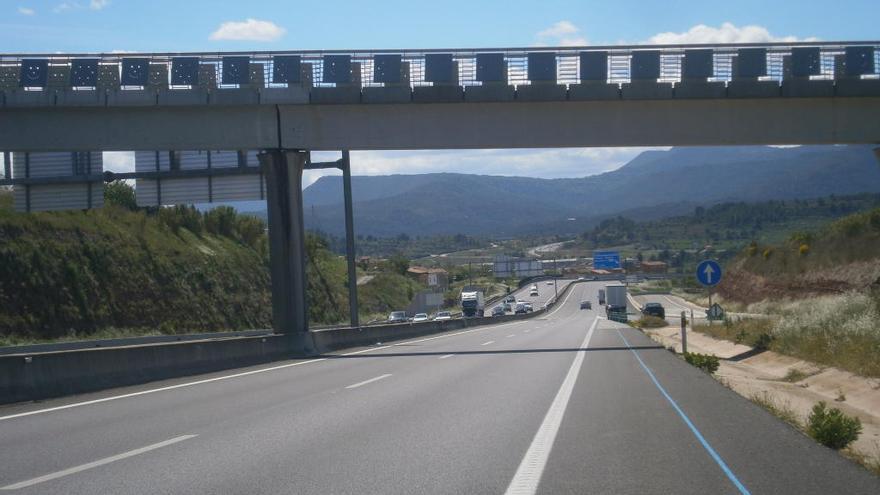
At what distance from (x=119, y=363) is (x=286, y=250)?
37.9 ft

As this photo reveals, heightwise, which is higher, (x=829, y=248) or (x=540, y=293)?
(x=829, y=248)

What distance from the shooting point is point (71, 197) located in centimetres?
3612

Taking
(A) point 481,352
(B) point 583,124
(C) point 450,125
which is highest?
(C) point 450,125

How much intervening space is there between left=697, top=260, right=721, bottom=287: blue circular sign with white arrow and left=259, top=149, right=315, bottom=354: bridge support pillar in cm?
1190

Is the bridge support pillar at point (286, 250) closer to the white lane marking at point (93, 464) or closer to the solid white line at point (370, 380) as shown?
the solid white line at point (370, 380)

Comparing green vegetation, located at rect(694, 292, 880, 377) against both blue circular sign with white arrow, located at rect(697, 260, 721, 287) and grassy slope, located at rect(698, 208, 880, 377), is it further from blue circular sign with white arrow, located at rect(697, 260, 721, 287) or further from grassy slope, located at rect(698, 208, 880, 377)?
blue circular sign with white arrow, located at rect(697, 260, 721, 287)

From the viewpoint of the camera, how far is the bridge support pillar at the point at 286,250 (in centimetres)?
2877

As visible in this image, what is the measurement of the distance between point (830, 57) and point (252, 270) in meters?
43.8

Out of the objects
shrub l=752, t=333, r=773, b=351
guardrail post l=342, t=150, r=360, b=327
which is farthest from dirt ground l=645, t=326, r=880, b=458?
guardrail post l=342, t=150, r=360, b=327

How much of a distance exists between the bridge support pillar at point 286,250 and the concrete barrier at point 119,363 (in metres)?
0.99

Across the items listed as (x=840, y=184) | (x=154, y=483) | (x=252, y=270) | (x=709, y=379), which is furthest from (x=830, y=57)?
(x=840, y=184)

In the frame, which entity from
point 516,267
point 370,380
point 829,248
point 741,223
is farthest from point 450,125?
point 741,223

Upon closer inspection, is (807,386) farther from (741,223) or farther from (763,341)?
(741,223)

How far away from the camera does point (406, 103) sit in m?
29.7
